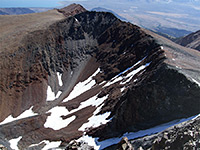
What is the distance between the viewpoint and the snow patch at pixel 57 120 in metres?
50.0

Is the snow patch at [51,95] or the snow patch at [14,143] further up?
the snow patch at [51,95]

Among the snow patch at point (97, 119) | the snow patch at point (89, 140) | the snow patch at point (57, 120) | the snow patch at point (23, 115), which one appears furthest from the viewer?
the snow patch at point (23, 115)

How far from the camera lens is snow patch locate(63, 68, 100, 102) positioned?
64.4 metres

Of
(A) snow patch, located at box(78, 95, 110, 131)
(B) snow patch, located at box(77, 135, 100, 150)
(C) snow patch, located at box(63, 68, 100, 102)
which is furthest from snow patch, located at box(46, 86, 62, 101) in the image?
(B) snow patch, located at box(77, 135, 100, 150)

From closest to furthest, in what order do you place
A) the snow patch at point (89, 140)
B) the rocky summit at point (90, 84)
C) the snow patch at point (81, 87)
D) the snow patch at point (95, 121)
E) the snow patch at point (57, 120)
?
the rocky summit at point (90, 84) → the snow patch at point (89, 140) → the snow patch at point (95, 121) → the snow patch at point (57, 120) → the snow patch at point (81, 87)

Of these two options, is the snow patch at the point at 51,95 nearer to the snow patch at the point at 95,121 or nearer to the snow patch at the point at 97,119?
the snow patch at the point at 97,119

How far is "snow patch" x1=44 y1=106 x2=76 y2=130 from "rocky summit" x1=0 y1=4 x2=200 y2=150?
0.31m

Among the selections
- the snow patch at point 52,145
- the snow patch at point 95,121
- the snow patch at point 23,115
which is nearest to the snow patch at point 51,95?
the snow patch at point 23,115

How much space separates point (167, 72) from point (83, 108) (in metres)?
28.8

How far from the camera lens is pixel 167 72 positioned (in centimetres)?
3350

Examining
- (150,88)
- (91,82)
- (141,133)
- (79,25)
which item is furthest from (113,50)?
(141,133)

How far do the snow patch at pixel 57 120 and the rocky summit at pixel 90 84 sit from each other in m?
0.31

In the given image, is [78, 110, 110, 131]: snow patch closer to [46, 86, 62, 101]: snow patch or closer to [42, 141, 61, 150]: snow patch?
[42, 141, 61, 150]: snow patch

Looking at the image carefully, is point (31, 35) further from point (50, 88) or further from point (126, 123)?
point (126, 123)
